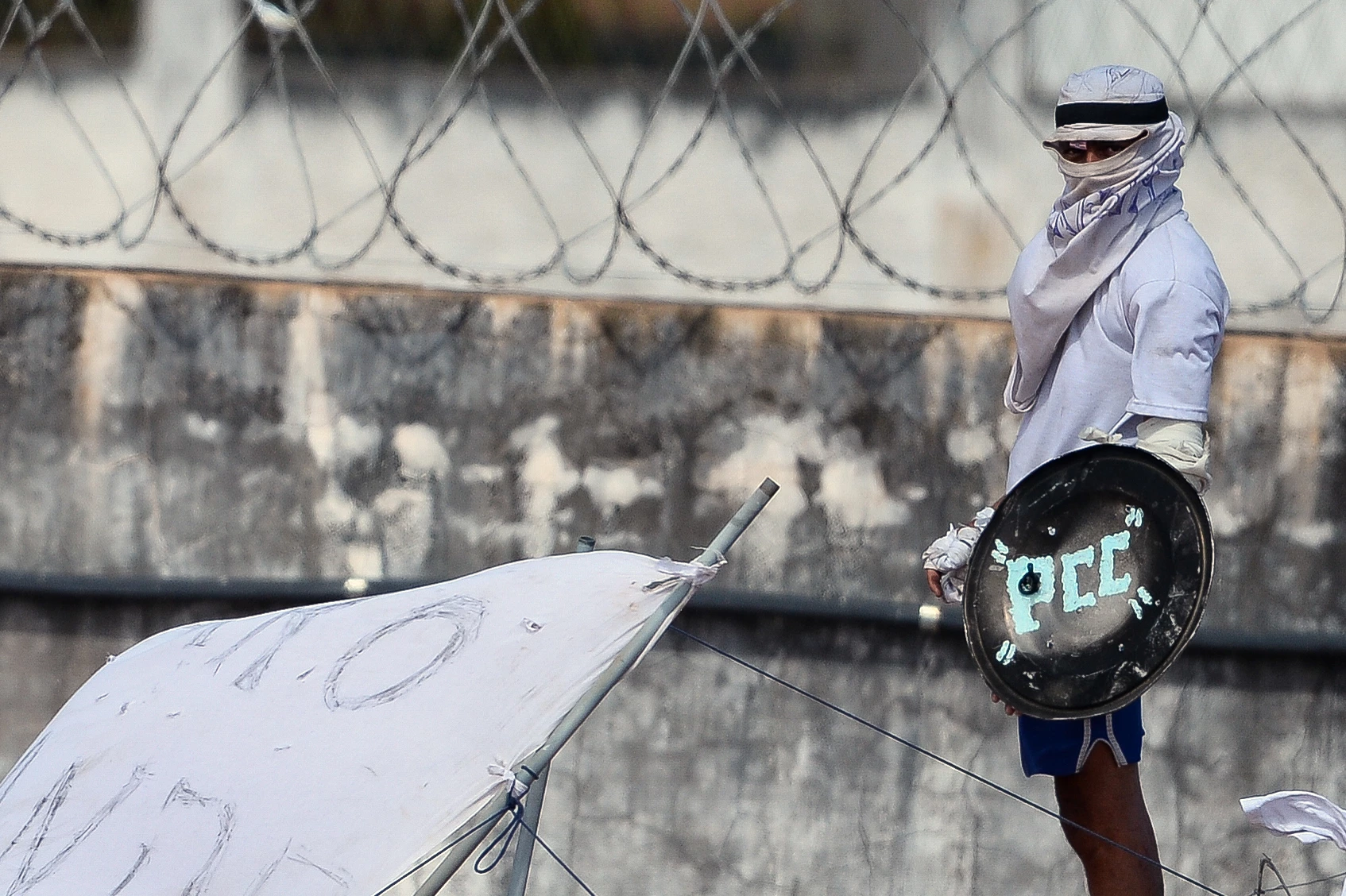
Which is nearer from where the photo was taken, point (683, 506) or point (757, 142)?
point (683, 506)

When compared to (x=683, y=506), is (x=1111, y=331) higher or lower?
higher

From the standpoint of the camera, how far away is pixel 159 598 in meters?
4.13

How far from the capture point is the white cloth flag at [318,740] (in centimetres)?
212

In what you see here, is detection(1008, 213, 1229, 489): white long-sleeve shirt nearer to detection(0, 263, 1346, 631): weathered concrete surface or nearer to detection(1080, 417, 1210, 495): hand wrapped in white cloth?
detection(1080, 417, 1210, 495): hand wrapped in white cloth

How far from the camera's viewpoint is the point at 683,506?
4.16 meters

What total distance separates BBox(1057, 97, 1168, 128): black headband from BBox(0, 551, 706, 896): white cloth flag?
1.02 metres

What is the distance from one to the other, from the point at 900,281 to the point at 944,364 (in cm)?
25

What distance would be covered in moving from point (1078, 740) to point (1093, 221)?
86cm

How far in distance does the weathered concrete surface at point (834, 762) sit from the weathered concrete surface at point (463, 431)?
17 centimetres

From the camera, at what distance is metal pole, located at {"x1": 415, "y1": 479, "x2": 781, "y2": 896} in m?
2.11

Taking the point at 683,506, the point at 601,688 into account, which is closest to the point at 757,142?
the point at 683,506

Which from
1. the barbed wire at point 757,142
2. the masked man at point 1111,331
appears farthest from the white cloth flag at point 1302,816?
the barbed wire at point 757,142

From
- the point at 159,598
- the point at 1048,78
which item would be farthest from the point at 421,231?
the point at 1048,78

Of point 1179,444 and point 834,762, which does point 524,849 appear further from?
point 834,762
